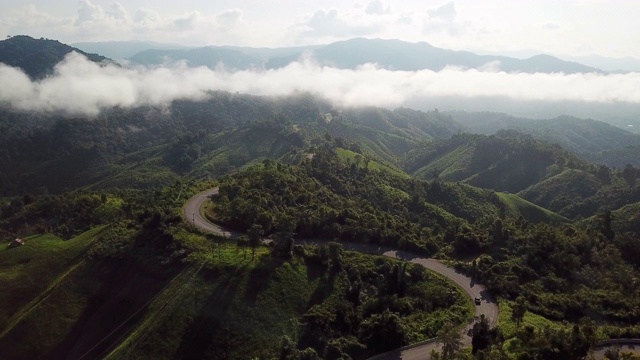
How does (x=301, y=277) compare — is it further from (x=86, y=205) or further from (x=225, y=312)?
(x=86, y=205)

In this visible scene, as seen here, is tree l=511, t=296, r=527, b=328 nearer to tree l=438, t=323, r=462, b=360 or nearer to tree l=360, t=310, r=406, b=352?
tree l=438, t=323, r=462, b=360

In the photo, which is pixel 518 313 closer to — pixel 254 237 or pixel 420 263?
pixel 420 263

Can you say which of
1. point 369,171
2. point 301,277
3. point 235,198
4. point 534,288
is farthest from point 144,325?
point 369,171

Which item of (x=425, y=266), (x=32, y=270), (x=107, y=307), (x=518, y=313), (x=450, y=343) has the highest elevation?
(x=450, y=343)

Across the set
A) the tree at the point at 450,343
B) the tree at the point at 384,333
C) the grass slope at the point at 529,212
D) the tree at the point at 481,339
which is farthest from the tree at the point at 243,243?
the grass slope at the point at 529,212

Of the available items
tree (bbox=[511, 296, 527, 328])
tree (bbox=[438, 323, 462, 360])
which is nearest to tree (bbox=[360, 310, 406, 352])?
tree (bbox=[438, 323, 462, 360])

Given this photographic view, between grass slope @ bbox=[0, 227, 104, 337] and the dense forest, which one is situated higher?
the dense forest

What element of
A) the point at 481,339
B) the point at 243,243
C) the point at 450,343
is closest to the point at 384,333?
the point at 450,343

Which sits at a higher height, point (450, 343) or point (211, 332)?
point (450, 343)

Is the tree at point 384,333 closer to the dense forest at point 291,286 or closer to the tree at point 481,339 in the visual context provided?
the dense forest at point 291,286
